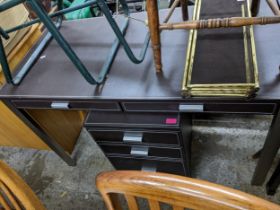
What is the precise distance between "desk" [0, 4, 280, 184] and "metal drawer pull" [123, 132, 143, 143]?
139mm

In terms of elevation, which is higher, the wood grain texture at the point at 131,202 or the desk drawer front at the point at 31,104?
the wood grain texture at the point at 131,202

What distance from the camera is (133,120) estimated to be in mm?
1032

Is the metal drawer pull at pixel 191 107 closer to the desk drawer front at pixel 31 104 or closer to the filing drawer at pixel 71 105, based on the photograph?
the filing drawer at pixel 71 105

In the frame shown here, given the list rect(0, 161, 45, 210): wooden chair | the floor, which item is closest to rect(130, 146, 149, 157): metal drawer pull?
the floor

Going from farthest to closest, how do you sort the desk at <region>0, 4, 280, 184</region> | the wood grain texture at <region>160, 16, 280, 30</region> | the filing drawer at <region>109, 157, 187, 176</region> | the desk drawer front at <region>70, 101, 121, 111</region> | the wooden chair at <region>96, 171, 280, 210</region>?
the filing drawer at <region>109, 157, 187, 176</region>
the desk drawer front at <region>70, 101, 121, 111</region>
the desk at <region>0, 4, 280, 184</region>
the wood grain texture at <region>160, 16, 280, 30</region>
the wooden chair at <region>96, 171, 280, 210</region>

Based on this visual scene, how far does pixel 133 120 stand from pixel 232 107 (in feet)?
1.25

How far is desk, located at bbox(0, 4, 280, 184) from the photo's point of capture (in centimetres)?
85

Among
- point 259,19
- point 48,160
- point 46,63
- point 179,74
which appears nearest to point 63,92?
point 46,63

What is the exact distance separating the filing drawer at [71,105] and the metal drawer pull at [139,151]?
0.25 meters

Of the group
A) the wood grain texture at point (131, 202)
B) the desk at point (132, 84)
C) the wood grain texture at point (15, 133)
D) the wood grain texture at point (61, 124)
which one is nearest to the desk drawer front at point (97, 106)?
the desk at point (132, 84)

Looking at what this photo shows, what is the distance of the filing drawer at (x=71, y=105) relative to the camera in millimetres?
990

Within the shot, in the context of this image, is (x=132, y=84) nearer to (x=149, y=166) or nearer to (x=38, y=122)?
(x=149, y=166)

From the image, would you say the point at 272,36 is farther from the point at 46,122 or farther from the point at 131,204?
the point at 46,122

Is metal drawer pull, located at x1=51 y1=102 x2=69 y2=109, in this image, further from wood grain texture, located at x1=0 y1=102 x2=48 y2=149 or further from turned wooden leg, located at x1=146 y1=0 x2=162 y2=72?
wood grain texture, located at x1=0 y1=102 x2=48 y2=149
